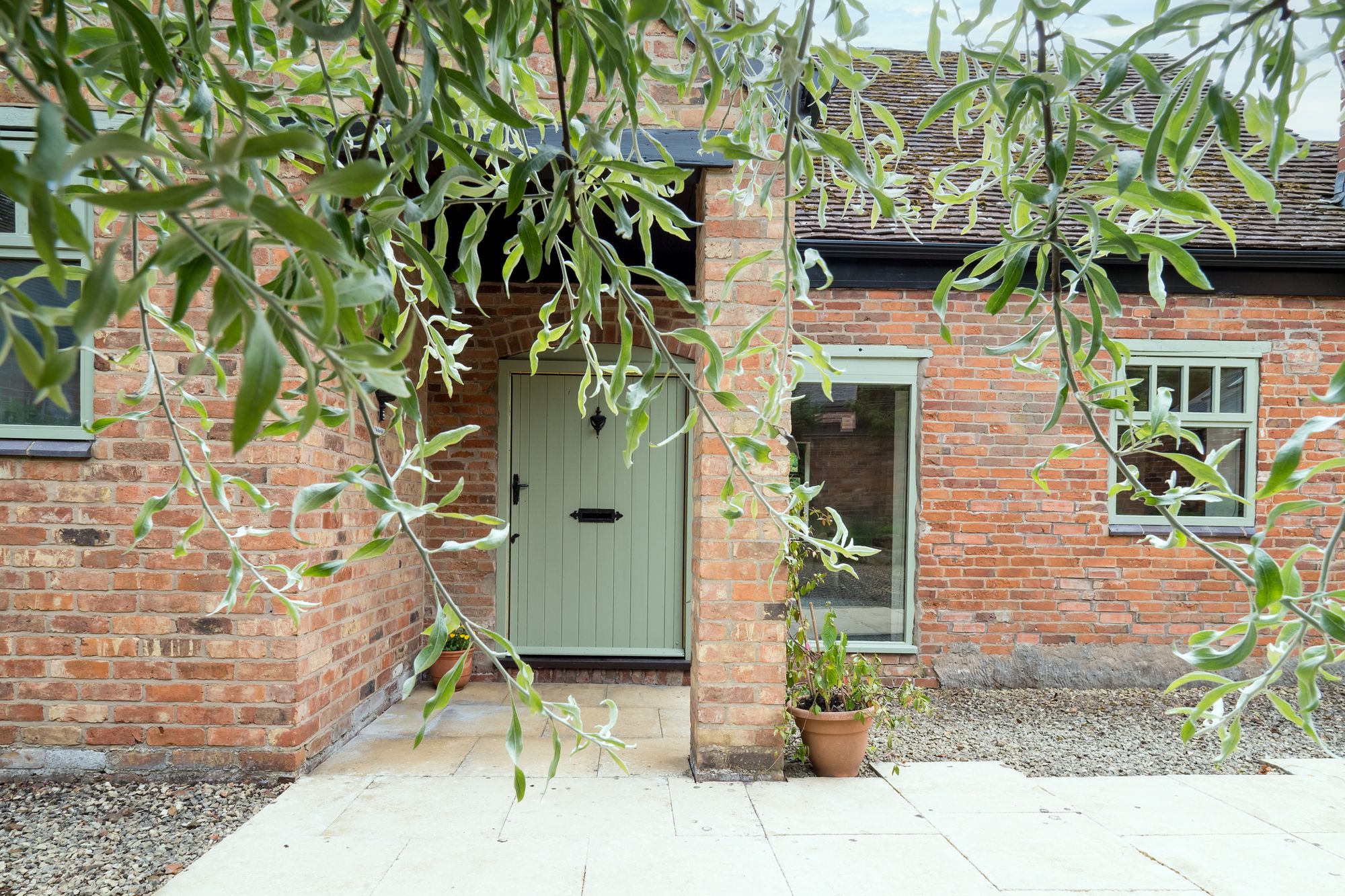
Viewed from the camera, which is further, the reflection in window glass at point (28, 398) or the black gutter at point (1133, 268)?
the black gutter at point (1133, 268)

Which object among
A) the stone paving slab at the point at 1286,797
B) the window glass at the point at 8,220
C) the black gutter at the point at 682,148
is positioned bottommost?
the stone paving slab at the point at 1286,797

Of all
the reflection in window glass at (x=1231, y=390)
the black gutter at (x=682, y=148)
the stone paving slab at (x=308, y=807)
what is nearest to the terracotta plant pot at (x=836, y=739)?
the stone paving slab at (x=308, y=807)

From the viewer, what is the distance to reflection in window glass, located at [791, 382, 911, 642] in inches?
220

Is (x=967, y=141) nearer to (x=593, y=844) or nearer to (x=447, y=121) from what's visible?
(x=593, y=844)

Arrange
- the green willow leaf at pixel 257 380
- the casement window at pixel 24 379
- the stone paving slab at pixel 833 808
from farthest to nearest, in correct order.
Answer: the casement window at pixel 24 379
the stone paving slab at pixel 833 808
the green willow leaf at pixel 257 380

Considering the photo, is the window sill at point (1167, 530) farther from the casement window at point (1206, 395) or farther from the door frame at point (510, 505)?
the door frame at point (510, 505)

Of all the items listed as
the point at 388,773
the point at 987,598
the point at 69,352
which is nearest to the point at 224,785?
the point at 388,773

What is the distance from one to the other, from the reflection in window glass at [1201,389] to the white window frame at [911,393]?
1773 mm

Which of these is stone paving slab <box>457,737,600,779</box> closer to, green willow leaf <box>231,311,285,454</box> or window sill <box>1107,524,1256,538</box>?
green willow leaf <box>231,311,285,454</box>

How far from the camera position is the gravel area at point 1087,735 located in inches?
159

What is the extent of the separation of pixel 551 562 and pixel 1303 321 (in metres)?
5.21

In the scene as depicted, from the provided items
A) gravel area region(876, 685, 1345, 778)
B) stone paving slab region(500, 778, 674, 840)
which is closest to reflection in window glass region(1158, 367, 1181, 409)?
gravel area region(876, 685, 1345, 778)

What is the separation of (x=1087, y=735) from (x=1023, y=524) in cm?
142

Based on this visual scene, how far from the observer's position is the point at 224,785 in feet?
10.3
